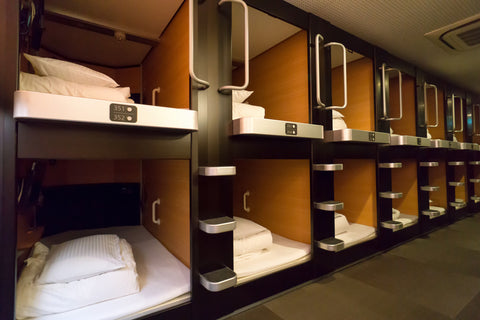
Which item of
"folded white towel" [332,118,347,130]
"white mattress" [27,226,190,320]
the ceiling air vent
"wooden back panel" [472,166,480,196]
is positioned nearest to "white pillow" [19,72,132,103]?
"white mattress" [27,226,190,320]

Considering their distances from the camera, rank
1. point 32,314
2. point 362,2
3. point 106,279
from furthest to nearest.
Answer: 1. point 362,2
2. point 106,279
3. point 32,314

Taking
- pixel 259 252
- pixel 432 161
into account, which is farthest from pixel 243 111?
pixel 432 161

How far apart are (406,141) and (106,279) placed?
2.78 metres

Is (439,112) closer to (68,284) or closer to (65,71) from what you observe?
(65,71)

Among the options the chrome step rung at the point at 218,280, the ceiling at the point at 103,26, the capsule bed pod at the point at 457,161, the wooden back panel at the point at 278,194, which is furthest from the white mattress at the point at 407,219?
the ceiling at the point at 103,26

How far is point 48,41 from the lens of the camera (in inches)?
81.4

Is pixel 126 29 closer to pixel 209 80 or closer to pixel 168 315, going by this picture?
pixel 209 80

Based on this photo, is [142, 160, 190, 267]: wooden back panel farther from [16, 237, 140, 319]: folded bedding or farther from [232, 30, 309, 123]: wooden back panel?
[232, 30, 309, 123]: wooden back panel

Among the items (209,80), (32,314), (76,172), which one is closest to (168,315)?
(32,314)

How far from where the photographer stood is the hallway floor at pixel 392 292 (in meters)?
1.40

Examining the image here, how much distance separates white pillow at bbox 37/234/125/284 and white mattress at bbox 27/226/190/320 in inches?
6.2

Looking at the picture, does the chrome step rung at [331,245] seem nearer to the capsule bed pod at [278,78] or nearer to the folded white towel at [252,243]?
the folded white towel at [252,243]

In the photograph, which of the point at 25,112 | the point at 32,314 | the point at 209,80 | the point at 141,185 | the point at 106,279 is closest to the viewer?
the point at 25,112

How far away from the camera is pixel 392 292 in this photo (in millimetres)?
1636
